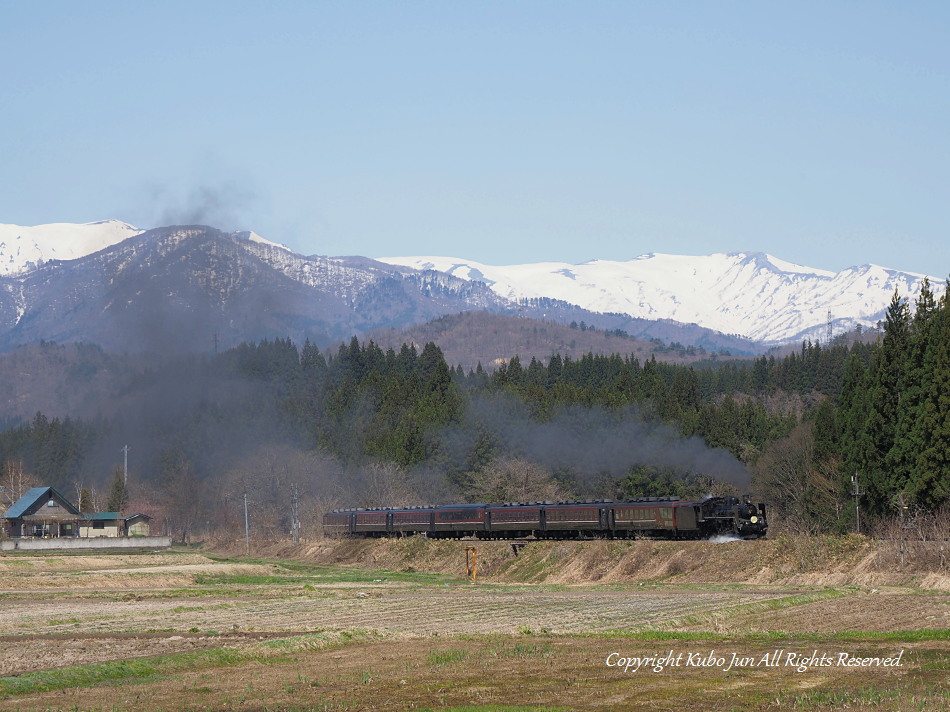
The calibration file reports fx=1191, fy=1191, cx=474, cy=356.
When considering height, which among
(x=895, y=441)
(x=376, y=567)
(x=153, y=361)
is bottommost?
(x=376, y=567)

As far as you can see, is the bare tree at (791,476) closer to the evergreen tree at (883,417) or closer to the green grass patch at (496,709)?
the evergreen tree at (883,417)

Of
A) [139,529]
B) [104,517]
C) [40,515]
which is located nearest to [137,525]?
[139,529]

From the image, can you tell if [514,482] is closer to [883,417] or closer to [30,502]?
[30,502]

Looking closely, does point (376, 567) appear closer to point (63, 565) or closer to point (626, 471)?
point (63, 565)

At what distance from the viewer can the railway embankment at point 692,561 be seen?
62.5 m

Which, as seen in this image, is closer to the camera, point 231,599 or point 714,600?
point 714,600

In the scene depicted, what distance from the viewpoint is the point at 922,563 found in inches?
2437

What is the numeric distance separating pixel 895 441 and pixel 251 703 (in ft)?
191

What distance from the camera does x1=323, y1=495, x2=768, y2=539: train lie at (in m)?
82.7

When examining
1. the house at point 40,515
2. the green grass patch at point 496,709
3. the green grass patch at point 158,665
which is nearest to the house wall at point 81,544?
the house at point 40,515

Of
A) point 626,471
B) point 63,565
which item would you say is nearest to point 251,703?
point 63,565

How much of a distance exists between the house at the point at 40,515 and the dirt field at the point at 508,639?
63.7 metres

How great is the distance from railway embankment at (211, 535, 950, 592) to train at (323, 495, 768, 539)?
9.65ft

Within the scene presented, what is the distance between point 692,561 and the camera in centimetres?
7519
